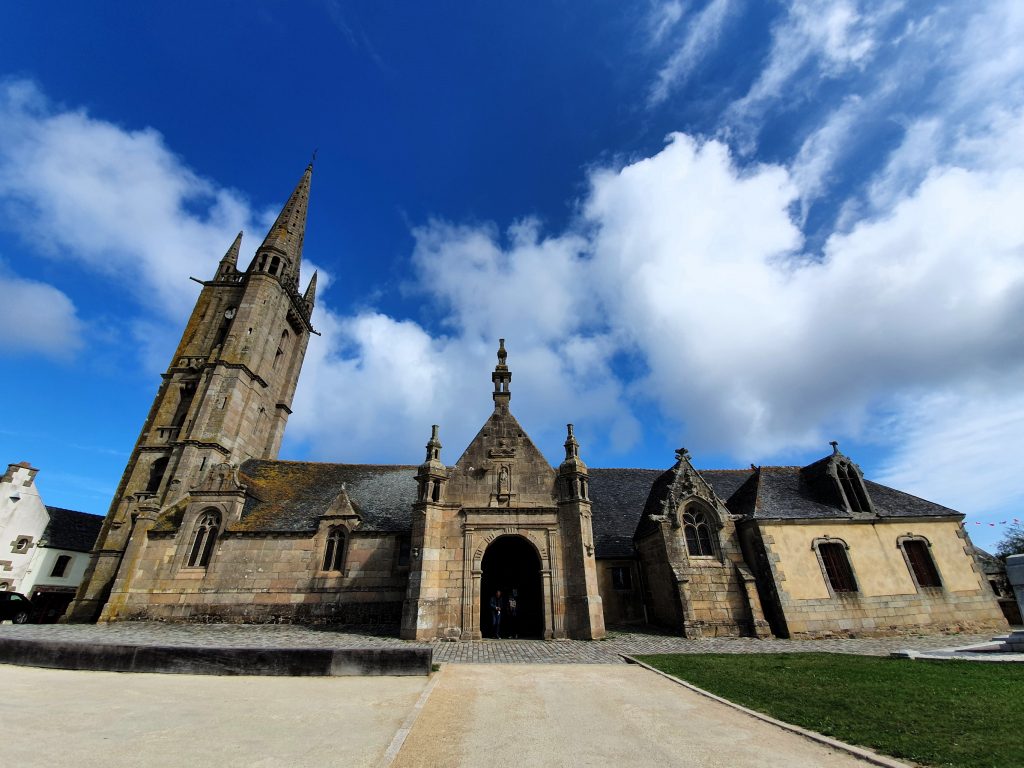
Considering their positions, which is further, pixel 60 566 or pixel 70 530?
pixel 70 530

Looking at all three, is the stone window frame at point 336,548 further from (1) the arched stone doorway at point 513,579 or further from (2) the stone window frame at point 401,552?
(1) the arched stone doorway at point 513,579

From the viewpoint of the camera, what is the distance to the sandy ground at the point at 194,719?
179 inches

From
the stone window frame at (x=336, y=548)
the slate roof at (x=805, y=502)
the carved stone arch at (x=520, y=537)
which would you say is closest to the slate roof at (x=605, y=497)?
the slate roof at (x=805, y=502)

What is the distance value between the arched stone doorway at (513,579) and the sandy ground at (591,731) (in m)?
12.8

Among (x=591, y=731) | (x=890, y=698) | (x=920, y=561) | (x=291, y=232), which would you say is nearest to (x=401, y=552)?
(x=591, y=731)

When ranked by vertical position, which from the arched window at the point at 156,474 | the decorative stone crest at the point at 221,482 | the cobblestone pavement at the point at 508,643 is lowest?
the cobblestone pavement at the point at 508,643

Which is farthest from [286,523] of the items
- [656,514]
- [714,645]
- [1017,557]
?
[1017,557]

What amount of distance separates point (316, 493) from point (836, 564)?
25761mm

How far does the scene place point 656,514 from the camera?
19.7 m

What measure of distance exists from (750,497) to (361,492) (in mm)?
20259

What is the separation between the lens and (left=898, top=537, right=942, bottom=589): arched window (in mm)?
18156

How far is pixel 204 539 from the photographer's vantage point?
850 inches

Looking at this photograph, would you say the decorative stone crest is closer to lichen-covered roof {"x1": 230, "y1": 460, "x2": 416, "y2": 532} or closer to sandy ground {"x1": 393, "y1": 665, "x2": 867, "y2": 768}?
lichen-covered roof {"x1": 230, "y1": 460, "x2": 416, "y2": 532}

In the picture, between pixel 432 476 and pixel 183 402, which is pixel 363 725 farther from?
pixel 183 402
